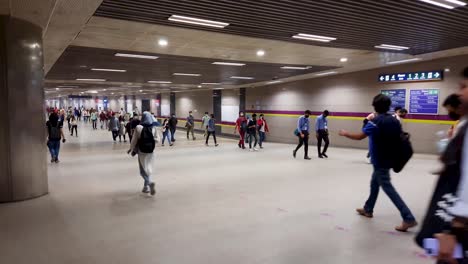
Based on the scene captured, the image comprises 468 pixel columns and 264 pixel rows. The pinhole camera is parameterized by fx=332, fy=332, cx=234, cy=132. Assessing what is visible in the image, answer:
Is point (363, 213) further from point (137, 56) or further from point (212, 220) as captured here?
point (137, 56)

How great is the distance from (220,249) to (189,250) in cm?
34

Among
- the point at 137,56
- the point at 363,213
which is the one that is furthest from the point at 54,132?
the point at 363,213

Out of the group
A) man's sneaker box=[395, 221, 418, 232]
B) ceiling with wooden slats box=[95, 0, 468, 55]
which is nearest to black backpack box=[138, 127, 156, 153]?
ceiling with wooden slats box=[95, 0, 468, 55]

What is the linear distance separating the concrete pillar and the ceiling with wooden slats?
134 cm

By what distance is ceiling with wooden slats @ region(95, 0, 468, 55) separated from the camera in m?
5.28

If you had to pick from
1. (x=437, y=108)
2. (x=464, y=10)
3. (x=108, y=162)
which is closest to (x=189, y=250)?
(x=464, y=10)

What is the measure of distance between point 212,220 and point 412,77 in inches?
399

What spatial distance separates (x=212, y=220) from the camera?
4.64 metres

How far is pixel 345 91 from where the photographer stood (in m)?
14.4

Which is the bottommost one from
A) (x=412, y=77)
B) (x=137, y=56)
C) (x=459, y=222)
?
(x=459, y=222)

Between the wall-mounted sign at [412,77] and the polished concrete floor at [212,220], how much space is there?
162 inches

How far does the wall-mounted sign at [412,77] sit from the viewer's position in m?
10.9

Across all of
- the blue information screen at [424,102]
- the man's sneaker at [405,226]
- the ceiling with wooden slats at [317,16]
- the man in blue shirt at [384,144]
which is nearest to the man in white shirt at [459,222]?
the man in blue shirt at [384,144]

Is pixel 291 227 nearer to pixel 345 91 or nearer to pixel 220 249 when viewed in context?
pixel 220 249
